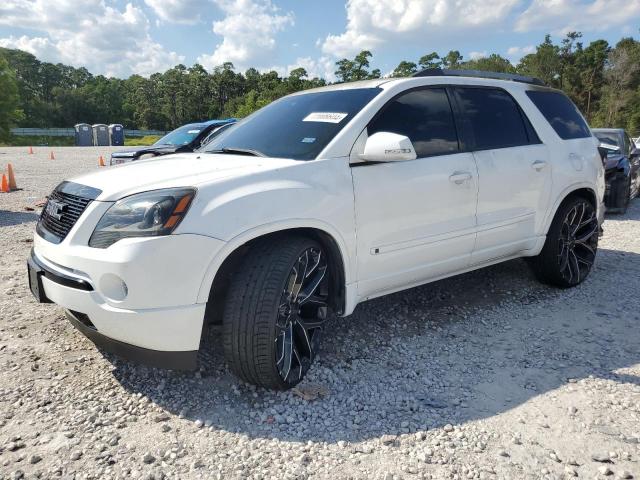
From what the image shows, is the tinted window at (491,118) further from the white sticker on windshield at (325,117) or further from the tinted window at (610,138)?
the tinted window at (610,138)

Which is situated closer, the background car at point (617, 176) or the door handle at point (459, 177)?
the door handle at point (459, 177)

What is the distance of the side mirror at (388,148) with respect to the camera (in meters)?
2.91

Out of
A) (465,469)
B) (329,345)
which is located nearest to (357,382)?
(329,345)

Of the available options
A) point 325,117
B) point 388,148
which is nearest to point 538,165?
point 388,148

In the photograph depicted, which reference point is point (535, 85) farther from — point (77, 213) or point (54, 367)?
point (54, 367)

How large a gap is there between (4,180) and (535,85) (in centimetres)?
1130

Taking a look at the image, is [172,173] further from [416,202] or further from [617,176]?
[617,176]

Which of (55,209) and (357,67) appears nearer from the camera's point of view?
(55,209)

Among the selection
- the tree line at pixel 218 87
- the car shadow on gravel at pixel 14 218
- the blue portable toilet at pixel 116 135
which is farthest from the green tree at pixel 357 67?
the car shadow on gravel at pixel 14 218

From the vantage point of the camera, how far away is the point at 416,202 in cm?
327

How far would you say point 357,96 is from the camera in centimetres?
341

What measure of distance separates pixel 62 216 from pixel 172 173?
2.23ft

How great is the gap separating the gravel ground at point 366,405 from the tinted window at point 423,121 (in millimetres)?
1403

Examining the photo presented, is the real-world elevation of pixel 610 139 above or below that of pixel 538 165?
above
